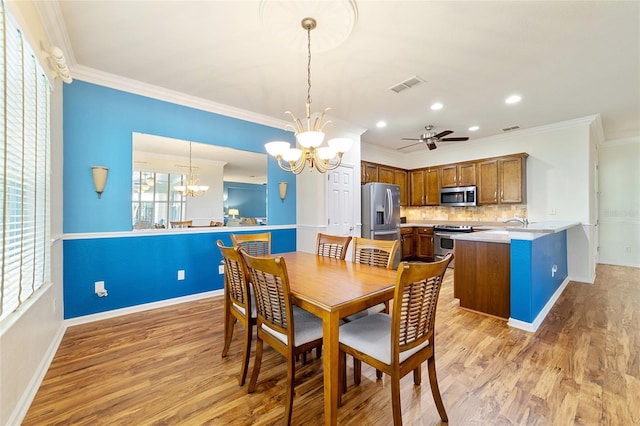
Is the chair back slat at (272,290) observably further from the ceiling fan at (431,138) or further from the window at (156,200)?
the ceiling fan at (431,138)

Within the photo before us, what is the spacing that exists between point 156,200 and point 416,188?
5385mm

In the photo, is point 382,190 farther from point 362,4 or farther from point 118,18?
point 118,18

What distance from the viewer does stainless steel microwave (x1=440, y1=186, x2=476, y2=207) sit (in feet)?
17.8

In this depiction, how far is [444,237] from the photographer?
5441 millimetres

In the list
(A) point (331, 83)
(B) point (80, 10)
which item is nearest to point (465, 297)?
(A) point (331, 83)

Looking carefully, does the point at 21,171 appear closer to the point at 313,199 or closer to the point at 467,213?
the point at 313,199

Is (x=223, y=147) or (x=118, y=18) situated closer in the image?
(x=118, y=18)

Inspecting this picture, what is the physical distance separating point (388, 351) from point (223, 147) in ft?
11.1

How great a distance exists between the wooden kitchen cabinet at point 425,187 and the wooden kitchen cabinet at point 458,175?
0.53 ft

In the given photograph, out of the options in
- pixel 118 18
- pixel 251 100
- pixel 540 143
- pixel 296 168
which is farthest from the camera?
pixel 540 143

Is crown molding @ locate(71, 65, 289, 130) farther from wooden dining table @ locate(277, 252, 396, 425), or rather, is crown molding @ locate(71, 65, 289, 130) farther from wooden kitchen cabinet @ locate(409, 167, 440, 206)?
wooden kitchen cabinet @ locate(409, 167, 440, 206)

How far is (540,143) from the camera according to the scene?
15.9 ft

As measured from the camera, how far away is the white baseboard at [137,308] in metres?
2.79

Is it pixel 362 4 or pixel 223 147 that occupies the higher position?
pixel 362 4
